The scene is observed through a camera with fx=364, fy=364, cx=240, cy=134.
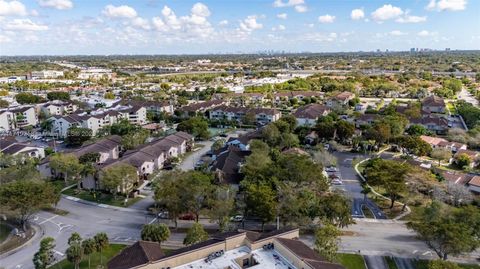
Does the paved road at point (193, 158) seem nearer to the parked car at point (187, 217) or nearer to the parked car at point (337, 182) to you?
the parked car at point (187, 217)

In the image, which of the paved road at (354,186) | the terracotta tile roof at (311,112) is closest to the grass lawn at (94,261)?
the paved road at (354,186)

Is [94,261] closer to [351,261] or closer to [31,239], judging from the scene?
[31,239]

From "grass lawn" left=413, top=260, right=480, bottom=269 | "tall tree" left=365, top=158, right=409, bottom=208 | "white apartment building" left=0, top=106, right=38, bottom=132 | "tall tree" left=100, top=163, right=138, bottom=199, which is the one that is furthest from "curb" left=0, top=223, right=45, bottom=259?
"white apartment building" left=0, top=106, right=38, bottom=132

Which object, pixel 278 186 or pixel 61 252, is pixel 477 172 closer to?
pixel 278 186

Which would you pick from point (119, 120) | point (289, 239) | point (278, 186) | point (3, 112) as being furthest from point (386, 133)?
point (3, 112)

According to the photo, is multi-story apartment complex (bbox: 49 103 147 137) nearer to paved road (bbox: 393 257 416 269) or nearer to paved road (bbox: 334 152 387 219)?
paved road (bbox: 334 152 387 219)

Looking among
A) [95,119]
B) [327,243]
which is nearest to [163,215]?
[327,243]
